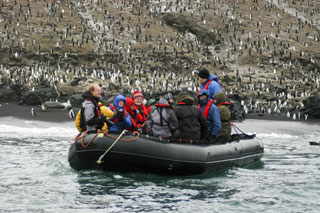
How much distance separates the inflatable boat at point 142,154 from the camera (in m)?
9.45

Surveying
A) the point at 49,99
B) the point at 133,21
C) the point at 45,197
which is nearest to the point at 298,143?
the point at 45,197

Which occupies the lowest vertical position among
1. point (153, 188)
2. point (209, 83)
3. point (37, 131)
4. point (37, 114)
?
point (153, 188)

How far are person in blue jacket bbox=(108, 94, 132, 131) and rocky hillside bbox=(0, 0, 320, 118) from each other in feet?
79.5

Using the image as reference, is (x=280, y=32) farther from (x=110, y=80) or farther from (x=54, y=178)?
(x=54, y=178)

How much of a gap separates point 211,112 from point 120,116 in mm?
2179

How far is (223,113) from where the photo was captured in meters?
11.4

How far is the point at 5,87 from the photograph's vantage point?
37031 millimetres

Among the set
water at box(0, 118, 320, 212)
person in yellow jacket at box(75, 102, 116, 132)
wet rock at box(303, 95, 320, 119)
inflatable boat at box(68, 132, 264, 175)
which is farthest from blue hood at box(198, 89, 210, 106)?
wet rock at box(303, 95, 320, 119)

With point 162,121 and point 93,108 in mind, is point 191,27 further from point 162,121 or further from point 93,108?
point 93,108

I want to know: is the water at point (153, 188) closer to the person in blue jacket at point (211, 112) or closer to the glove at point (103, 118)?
the person in blue jacket at point (211, 112)

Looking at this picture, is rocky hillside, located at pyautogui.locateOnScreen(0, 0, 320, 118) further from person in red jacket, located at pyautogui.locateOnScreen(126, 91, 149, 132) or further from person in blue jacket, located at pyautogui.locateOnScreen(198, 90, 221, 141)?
person in blue jacket, located at pyautogui.locateOnScreen(198, 90, 221, 141)

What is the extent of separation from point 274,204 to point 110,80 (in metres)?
39.4

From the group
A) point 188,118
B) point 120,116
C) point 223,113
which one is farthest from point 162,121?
point 223,113

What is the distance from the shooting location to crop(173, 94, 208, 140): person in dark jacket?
397 inches
